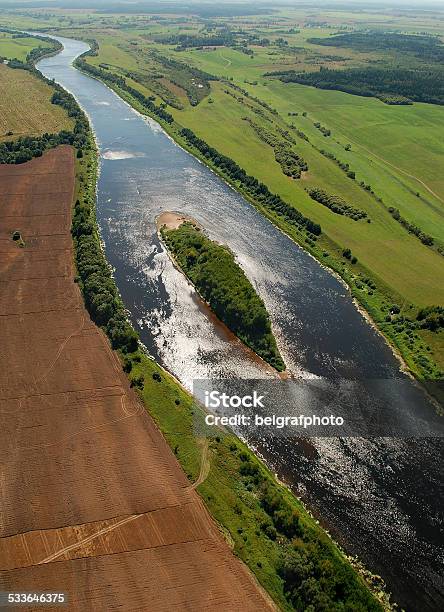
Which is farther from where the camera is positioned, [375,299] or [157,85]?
[157,85]

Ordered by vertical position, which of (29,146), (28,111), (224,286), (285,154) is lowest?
(224,286)

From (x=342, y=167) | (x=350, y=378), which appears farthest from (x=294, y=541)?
(x=342, y=167)

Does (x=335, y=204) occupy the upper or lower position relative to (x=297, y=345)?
upper

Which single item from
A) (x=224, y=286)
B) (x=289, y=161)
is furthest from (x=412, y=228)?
(x=224, y=286)

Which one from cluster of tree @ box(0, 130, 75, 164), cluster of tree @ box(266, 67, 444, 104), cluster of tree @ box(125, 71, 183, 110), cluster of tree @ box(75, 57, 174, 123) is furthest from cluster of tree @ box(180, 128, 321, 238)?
cluster of tree @ box(266, 67, 444, 104)

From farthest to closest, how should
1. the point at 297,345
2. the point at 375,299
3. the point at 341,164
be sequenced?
1. the point at 341,164
2. the point at 375,299
3. the point at 297,345

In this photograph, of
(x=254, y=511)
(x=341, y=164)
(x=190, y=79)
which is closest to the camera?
(x=254, y=511)

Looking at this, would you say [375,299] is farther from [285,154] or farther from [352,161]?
[285,154]

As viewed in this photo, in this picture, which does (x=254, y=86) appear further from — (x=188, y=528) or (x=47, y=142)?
(x=188, y=528)

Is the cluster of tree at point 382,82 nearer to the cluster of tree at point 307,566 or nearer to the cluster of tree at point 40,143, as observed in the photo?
the cluster of tree at point 40,143
